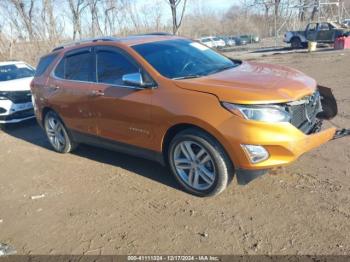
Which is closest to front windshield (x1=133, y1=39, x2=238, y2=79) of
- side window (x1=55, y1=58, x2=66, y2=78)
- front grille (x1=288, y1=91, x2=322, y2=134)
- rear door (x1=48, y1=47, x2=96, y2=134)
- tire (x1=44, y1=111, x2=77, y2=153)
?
rear door (x1=48, y1=47, x2=96, y2=134)

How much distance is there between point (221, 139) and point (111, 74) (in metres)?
1.91

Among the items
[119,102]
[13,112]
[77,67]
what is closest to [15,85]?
[13,112]

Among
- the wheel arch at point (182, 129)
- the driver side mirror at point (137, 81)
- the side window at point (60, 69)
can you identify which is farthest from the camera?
the side window at point (60, 69)

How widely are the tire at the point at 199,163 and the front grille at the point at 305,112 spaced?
809 millimetres

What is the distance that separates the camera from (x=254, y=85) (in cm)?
380

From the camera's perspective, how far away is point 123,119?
4.65 meters

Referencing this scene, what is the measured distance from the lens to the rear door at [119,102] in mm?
4375

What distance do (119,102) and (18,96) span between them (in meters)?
4.91

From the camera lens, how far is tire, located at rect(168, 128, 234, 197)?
386cm

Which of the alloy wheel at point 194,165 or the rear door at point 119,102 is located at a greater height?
the rear door at point 119,102

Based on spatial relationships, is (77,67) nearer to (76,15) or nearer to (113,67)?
(113,67)

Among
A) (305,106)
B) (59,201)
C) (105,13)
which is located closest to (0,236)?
(59,201)

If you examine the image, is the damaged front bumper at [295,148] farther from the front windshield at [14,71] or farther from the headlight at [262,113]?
the front windshield at [14,71]

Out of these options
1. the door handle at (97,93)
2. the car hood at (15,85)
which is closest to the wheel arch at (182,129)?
the door handle at (97,93)
